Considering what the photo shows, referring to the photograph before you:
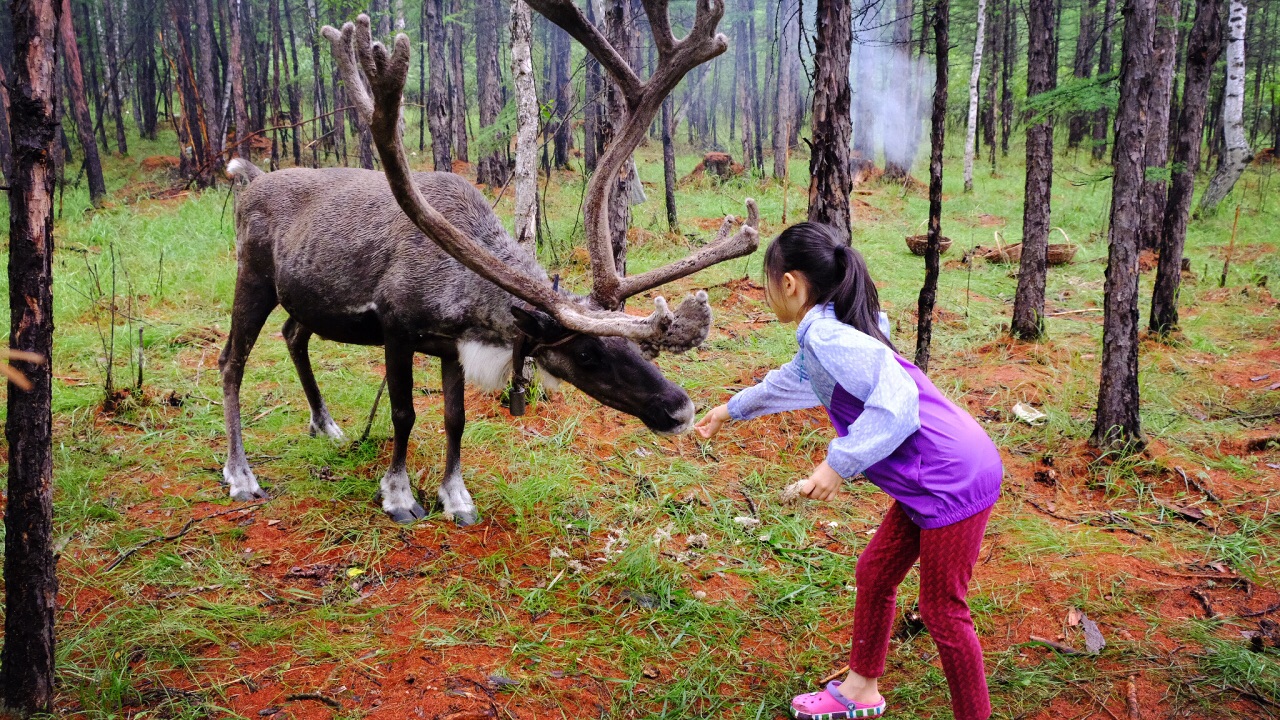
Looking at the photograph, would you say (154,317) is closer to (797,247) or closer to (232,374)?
(232,374)

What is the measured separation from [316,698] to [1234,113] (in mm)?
18233

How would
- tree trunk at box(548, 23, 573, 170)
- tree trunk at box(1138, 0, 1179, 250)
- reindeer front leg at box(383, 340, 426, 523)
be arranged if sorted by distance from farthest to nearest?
tree trunk at box(548, 23, 573, 170), tree trunk at box(1138, 0, 1179, 250), reindeer front leg at box(383, 340, 426, 523)

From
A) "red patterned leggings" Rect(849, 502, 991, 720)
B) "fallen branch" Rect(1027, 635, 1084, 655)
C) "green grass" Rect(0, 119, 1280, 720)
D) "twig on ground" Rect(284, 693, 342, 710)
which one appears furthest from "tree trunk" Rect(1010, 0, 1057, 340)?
"twig on ground" Rect(284, 693, 342, 710)

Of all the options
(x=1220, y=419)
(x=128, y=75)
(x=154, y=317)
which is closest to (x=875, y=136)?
(x=1220, y=419)

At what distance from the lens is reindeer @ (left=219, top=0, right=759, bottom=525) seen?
3887mm

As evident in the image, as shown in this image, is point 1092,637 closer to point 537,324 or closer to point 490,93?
point 537,324

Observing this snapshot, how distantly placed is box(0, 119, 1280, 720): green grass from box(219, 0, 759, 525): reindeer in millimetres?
563

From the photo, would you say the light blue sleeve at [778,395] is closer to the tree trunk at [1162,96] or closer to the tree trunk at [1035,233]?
the tree trunk at [1162,96]

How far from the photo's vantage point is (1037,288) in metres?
8.32

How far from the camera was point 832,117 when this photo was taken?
5648 millimetres

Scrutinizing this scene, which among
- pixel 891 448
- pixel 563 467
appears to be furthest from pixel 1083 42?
pixel 891 448

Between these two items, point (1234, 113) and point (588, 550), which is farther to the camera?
point (1234, 113)

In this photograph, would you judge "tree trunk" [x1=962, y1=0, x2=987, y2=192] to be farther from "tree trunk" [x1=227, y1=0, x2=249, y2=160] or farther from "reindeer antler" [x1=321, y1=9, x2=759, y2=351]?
"reindeer antler" [x1=321, y1=9, x2=759, y2=351]

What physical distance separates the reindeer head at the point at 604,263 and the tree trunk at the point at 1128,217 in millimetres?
2719
